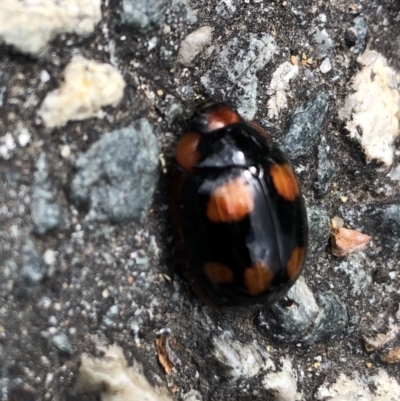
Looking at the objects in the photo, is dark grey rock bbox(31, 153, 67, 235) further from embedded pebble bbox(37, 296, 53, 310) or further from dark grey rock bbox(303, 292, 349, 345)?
dark grey rock bbox(303, 292, 349, 345)

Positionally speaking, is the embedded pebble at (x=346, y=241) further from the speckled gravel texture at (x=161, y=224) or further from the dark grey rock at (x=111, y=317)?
the dark grey rock at (x=111, y=317)

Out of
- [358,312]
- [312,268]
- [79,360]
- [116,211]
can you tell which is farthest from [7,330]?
[358,312]

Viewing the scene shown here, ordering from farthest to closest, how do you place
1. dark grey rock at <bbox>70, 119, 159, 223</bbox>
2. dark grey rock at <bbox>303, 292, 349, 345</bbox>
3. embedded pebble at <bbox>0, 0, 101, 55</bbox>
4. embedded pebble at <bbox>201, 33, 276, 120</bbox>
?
dark grey rock at <bbox>303, 292, 349, 345</bbox>
embedded pebble at <bbox>201, 33, 276, 120</bbox>
dark grey rock at <bbox>70, 119, 159, 223</bbox>
embedded pebble at <bbox>0, 0, 101, 55</bbox>

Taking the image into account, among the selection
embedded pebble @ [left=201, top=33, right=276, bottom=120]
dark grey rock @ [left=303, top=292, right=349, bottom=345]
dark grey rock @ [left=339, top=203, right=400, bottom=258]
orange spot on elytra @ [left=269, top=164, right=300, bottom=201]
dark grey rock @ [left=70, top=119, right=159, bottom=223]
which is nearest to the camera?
dark grey rock @ [left=70, top=119, right=159, bottom=223]

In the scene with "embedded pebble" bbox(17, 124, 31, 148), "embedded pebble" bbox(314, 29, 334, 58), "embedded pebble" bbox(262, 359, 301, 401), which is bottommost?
"embedded pebble" bbox(262, 359, 301, 401)

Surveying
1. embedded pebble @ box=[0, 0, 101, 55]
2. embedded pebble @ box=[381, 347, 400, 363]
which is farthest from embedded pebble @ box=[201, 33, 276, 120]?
embedded pebble @ box=[381, 347, 400, 363]

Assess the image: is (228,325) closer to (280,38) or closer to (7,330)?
(7,330)

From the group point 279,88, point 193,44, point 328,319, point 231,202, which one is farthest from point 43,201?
point 328,319

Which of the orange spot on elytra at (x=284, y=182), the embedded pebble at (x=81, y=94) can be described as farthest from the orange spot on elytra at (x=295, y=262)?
the embedded pebble at (x=81, y=94)
